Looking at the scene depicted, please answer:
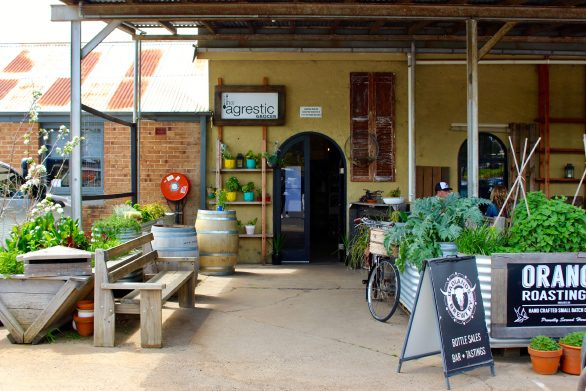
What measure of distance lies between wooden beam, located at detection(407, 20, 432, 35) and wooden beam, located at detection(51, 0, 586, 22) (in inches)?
76.4

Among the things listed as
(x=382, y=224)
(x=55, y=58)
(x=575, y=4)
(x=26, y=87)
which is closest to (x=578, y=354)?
(x=382, y=224)

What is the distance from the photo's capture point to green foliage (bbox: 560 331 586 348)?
4.06 meters

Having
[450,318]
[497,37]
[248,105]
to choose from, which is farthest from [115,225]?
[497,37]

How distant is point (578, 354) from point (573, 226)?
114 cm

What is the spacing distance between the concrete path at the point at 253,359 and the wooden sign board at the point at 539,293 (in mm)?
368

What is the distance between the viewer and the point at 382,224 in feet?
20.5

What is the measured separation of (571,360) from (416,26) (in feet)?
20.3

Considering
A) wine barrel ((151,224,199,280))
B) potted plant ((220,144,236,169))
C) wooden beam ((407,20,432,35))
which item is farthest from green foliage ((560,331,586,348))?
potted plant ((220,144,236,169))

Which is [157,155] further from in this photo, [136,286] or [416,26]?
[136,286]

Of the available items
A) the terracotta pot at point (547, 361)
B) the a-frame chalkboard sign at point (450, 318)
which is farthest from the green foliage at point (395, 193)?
Result: the terracotta pot at point (547, 361)

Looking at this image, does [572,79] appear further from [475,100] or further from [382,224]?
[382,224]

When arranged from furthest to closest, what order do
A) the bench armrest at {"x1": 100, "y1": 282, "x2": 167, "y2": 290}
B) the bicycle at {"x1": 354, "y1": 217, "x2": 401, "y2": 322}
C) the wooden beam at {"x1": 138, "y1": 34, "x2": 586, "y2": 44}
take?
the wooden beam at {"x1": 138, "y1": 34, "x2": 586, "y2": 44}
the bicycle at {"x1": 354, "y1": 217, "x2": 401, "y2": 322}
the bench armrest at {"x1": 100, "y1": 282, "x2": 167, "y2": 290}

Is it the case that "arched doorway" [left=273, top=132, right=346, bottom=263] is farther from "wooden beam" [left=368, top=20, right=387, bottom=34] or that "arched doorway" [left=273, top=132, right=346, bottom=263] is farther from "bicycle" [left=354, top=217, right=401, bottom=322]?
"bicycle" [left=354, top=217, right=401, bottom=322]

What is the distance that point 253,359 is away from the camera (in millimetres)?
4375
